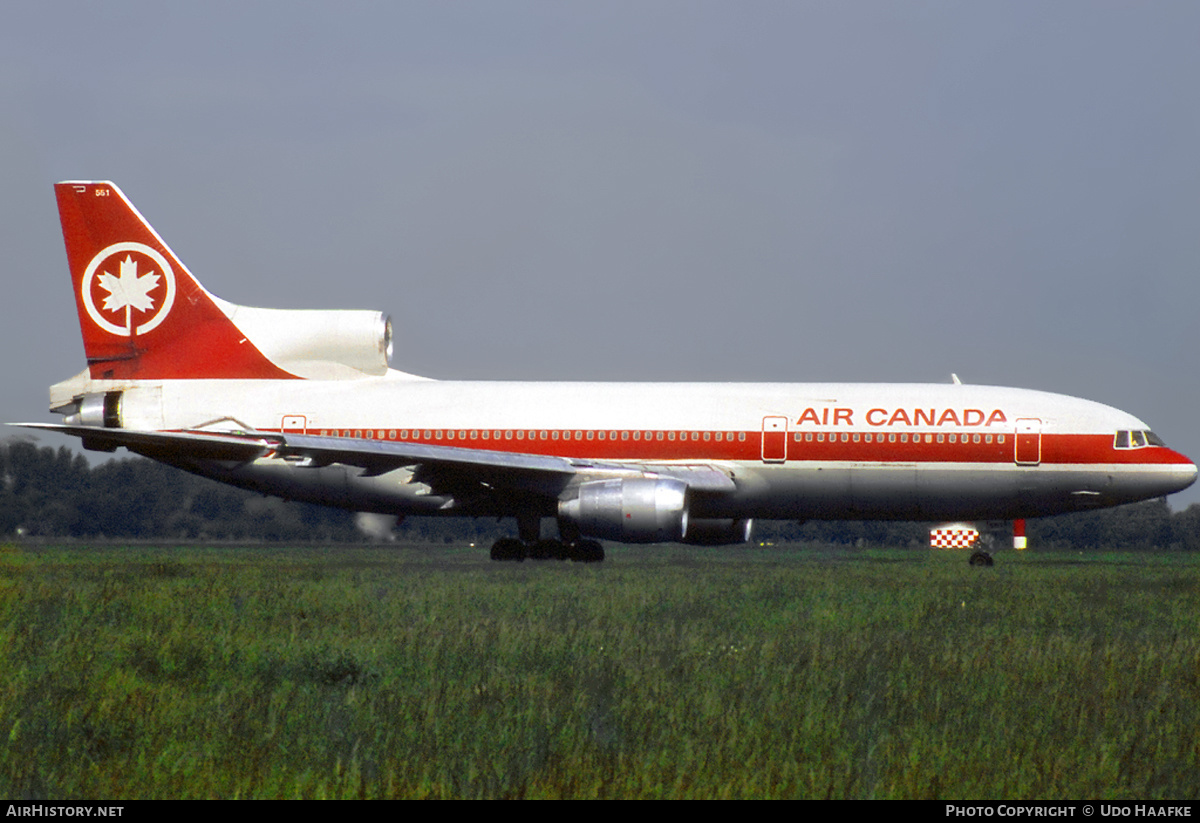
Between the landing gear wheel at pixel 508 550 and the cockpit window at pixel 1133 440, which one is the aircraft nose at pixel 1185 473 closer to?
the cockpit window at pixel 1133 440

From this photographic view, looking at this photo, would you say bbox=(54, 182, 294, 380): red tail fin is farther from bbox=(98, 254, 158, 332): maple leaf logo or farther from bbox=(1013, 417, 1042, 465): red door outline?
bbox=(1013, 417, 1042, 465): red door outline

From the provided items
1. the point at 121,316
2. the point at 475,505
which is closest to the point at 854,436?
the point at 475,505

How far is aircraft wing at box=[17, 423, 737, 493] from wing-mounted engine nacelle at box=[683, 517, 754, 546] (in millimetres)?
1789

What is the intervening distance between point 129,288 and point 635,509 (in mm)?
12511

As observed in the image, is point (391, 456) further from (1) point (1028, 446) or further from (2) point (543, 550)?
(1) point (1028, 446)

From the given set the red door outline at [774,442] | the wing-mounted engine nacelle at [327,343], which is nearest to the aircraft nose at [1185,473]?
the red door outline at [774,442]

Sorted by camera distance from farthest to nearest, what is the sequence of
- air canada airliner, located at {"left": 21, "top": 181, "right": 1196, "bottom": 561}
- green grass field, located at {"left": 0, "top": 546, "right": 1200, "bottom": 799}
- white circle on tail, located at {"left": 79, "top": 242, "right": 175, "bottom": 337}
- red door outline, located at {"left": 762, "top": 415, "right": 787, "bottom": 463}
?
white circle on tail, located at {"left": 79, "top": 242, "right": 175, "bottom": 337}, red door outline, located at {"left": 762, "top": 415, "right": 787, "bottom": 463}, air canada airliner, located at {"left": 21, "top": 181, "right": 1196, "bottom": 561}, green grass field, located at {"left": 0, "top": 546, "right": 1200, "bottom": 799}

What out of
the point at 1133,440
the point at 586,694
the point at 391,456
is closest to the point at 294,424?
the point at 391,456

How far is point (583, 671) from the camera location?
9.01 m

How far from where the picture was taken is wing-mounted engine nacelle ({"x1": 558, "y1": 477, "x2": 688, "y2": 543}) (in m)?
23.3

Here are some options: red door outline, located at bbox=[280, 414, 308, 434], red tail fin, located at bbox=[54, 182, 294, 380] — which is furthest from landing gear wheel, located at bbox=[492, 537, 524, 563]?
red tail fin, located at bbox=[54, 182, 294, 380]

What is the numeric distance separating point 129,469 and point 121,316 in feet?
37.6

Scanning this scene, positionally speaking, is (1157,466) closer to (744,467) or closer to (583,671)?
(744,467)

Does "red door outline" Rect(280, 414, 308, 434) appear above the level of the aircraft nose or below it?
above
